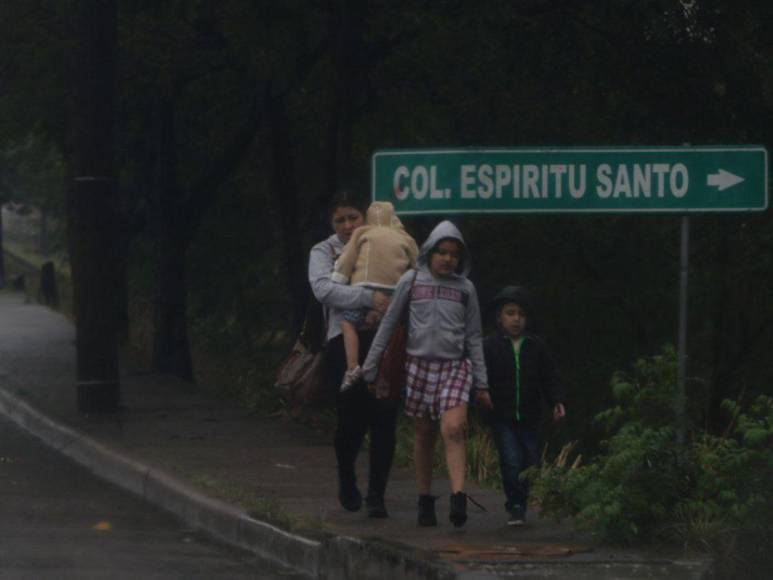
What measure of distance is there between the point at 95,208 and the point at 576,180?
6.26 m

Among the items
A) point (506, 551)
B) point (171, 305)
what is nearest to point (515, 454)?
point (506, 551)

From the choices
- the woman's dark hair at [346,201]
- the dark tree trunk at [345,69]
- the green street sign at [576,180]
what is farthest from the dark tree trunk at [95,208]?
the green street sign at [576,180]

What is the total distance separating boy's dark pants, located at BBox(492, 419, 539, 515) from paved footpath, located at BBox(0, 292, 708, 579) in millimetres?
156

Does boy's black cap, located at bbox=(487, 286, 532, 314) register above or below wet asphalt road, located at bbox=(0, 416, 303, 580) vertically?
above

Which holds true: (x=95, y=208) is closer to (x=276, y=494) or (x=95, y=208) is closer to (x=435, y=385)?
(x=276, y=494)

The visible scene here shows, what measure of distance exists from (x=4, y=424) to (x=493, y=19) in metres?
5.83

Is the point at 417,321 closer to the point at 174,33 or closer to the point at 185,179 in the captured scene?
the point at 174,33

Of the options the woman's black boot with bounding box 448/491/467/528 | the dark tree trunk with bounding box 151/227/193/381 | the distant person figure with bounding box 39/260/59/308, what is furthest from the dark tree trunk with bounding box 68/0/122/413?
the distant person figure with bounding box 39/260/59/308

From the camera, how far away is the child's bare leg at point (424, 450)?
30.0 ft

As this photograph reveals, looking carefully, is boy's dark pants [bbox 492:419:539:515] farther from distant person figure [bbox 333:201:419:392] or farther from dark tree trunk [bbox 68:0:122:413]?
dark tree trunk [bbox 68:0:122:413]

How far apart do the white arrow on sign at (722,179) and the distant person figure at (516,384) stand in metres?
1.08

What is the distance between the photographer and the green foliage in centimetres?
816

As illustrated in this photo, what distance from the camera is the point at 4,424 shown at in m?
15.0

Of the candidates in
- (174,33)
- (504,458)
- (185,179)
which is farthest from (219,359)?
(504,458)
